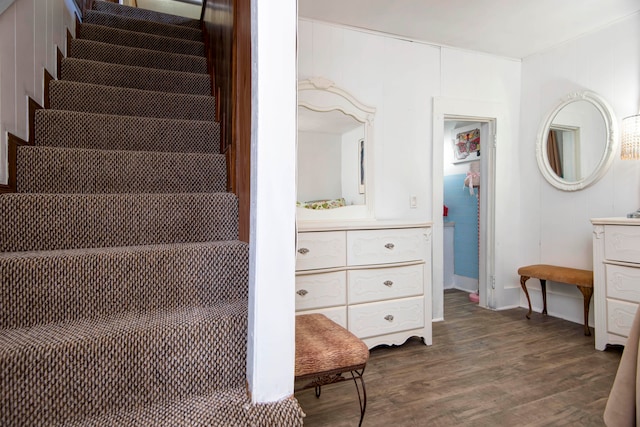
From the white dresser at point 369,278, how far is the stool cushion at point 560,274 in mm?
1206

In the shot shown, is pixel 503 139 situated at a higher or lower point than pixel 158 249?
higher

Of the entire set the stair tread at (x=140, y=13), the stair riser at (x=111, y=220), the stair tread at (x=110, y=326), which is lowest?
the stair tread at (x=110, y=326)

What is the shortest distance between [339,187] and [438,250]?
Result: 1.16 m

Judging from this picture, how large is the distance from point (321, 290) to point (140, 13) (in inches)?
123

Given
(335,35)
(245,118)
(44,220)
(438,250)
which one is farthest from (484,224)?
(44,220)

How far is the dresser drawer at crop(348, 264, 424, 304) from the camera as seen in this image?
7.86 feet

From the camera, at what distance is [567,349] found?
8.30 ft

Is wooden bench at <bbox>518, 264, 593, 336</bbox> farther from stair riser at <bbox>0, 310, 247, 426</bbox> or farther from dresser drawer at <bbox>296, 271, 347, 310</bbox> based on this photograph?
stair riser at <bbox>0, 310, 247, 426</bbox>

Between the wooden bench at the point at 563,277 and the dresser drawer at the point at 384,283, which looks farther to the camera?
the wooden bench at the point at 563,277

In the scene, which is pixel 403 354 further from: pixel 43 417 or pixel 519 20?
pixel 519 20

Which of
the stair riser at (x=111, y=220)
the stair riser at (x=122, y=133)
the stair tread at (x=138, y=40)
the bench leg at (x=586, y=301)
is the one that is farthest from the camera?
the bench leg at (x=586, y=301)

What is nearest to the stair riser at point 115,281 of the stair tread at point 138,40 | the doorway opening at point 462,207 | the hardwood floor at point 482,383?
the hardwood floor at point 482,383

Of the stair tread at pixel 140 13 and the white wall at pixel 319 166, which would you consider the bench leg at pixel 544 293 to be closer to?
the white wall at pixel 319 166

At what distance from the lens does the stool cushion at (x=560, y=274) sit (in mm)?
2758
